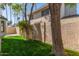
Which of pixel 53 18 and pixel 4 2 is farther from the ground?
pixel 4 2

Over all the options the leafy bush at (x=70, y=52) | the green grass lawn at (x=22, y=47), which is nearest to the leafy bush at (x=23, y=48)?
the green grass lawn at (x=22, y=47)

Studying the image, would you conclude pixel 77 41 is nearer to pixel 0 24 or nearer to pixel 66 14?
pixel 66 14

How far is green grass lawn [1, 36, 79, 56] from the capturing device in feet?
7.08

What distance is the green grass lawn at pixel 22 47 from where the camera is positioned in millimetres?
2162

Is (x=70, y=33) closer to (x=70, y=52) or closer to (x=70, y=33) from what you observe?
(x=70, y=33)

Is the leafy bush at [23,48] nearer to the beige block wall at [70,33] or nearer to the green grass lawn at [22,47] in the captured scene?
the green grass lawn at [22,47]

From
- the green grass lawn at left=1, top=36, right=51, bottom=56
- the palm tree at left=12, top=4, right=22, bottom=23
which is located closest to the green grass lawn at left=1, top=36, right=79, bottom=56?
the green grass lawn at left=1, top=36, right=51, bottom=56

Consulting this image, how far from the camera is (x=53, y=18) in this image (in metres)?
2.17

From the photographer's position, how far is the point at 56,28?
215 centimetres

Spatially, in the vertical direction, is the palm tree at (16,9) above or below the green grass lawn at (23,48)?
above

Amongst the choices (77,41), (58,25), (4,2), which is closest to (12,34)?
(4,2)

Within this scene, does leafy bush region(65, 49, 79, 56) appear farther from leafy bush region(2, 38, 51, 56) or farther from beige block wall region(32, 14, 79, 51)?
leafy bush region(2, 38, 51, 56)

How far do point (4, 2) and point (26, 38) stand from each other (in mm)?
483

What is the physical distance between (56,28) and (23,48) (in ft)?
1.44
